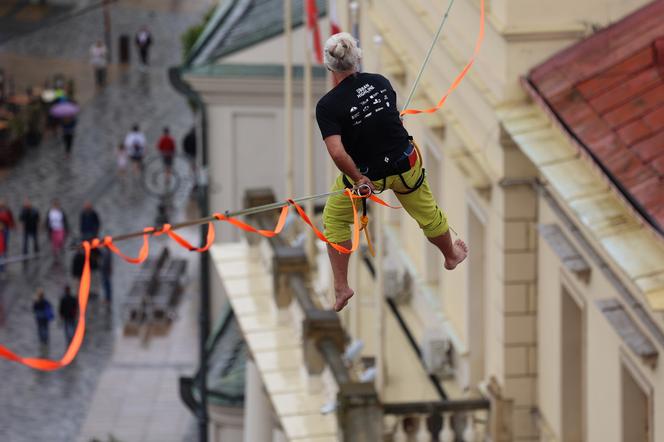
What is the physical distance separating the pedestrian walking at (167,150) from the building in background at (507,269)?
2908 cm

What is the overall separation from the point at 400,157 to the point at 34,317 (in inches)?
1712

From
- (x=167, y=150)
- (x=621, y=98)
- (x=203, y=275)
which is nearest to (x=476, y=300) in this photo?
(x=621, y=98)

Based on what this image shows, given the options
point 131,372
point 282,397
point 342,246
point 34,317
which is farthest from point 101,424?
point 342,246

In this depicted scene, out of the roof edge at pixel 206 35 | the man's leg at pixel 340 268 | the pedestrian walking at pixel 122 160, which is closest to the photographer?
the man's leg at pixel 340 268

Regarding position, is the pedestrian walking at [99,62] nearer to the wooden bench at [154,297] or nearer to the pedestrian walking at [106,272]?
the wooden bench at [154,297]

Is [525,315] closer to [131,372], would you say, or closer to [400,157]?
[400,157]

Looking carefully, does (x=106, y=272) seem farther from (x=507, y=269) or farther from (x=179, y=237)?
(x=179, y=237)

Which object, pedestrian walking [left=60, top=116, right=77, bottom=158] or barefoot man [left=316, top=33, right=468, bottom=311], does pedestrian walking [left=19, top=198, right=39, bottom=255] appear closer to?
pedestrian walking [left=60, top=116, right=77, bottom=158]

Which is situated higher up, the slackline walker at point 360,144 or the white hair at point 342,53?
the white hair at point 342,53

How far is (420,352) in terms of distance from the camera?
37781 millimetres

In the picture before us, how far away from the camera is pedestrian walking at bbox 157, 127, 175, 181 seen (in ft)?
239

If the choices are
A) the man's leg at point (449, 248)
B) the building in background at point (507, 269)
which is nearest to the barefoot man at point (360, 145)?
the man's leg at point (449, 248)

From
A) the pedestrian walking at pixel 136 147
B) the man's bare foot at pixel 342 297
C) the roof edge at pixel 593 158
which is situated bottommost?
the man's bare foot at pixel 342 297

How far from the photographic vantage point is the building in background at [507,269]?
26484 mm
